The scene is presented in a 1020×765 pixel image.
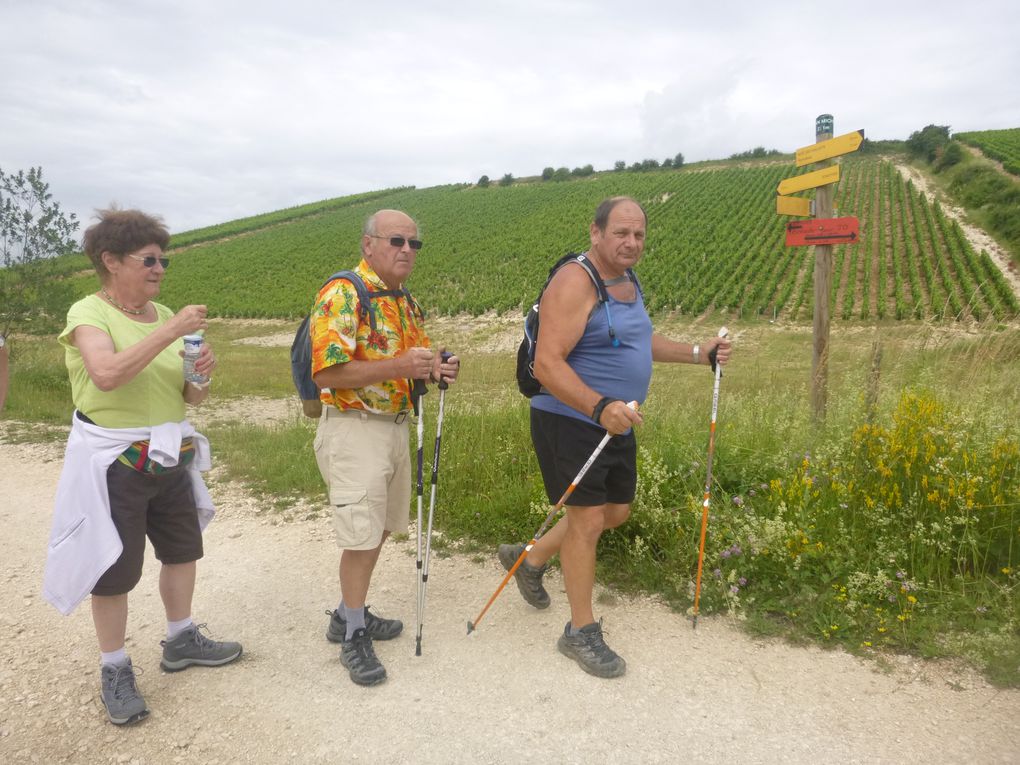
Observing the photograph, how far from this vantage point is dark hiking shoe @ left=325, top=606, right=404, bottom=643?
324 cm

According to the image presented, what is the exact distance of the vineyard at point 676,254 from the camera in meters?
22.2

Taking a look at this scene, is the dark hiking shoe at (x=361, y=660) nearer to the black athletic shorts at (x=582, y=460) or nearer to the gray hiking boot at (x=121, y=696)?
the gray hiking boot at (x=121, y=696)

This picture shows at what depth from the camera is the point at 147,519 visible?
2863 mm

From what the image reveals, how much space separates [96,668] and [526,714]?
2.06 metres

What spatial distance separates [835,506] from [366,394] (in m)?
2.73

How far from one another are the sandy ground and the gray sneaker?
5 centimetres

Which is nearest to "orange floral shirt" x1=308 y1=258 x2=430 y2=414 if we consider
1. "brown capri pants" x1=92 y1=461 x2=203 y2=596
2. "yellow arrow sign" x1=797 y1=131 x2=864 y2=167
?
"brown capri pants" x1=92 y1=461 x2=203 y2=596

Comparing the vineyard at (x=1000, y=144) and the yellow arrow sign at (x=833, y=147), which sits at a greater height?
the vineyard at (x=1000, y=144)

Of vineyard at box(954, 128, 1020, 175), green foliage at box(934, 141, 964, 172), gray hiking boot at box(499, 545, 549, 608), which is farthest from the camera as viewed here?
green foliage at box(934, 141, 964, 172)

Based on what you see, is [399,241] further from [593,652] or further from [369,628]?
[593,652]

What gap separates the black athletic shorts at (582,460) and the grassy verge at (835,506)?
0.79m

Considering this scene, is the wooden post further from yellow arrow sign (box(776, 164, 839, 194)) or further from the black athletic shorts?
the black athletic shorts

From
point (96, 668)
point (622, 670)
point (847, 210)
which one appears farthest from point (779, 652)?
point (847, 210)

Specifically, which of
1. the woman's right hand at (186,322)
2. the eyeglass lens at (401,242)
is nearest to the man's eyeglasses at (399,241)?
the eyeglass lens at (401,242)
